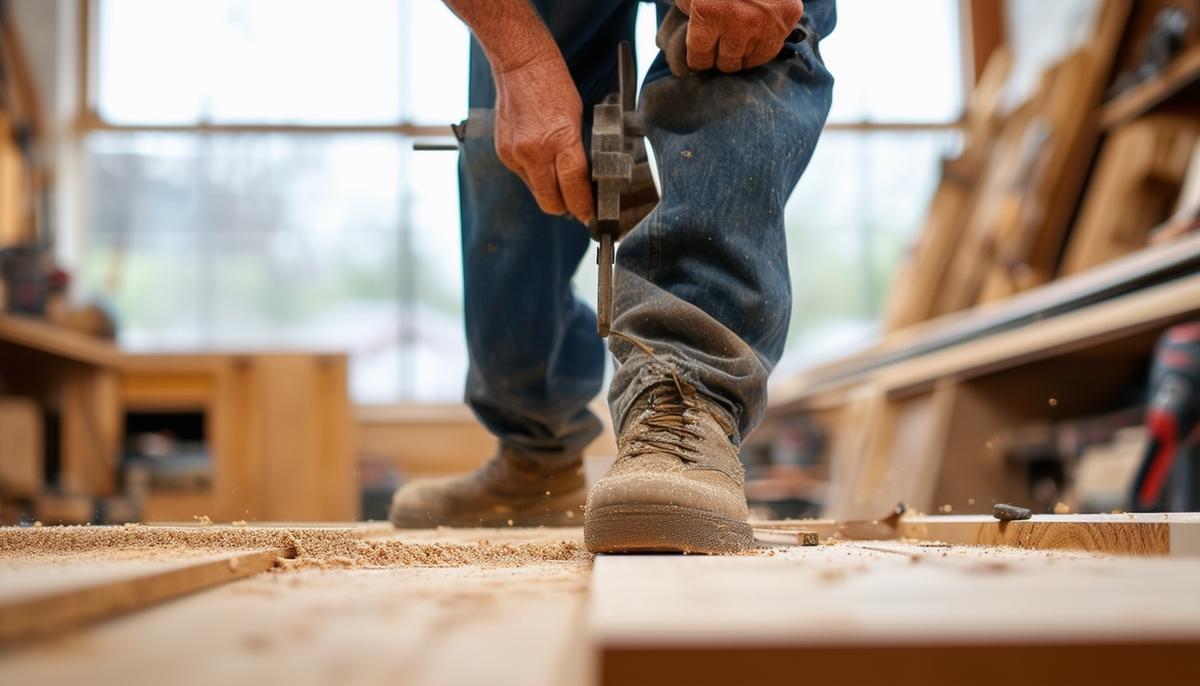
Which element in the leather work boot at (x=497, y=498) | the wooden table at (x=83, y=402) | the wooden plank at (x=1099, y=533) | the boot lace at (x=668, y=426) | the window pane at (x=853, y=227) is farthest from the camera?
the window pane at (x=853, y=227)

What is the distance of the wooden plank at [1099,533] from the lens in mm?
986

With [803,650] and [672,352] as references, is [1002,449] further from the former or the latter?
[803,650]

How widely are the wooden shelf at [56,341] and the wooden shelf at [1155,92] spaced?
3586 mm

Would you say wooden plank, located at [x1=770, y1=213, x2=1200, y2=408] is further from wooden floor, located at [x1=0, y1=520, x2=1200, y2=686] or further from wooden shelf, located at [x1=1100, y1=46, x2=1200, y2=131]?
wooden floor, located at [x1=0, y1=520, x2=1200, y2=686]

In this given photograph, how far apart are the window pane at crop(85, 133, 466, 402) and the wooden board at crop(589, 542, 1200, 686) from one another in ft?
23.9

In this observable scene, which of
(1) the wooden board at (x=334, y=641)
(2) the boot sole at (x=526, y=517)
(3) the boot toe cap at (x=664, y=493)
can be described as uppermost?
(1) the wooden board at (x=334, y=641)

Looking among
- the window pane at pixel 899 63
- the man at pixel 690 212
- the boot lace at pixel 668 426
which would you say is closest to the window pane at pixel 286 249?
the window pane at pixel 899 63

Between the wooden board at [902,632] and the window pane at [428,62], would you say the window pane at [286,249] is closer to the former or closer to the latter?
the window pane at [428,62]

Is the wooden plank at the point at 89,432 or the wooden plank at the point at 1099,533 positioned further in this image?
the wooden plank at the point at 89,432

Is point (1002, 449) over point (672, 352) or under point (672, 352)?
under

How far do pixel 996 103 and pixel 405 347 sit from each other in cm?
396

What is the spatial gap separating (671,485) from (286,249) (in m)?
7.24

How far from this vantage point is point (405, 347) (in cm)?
782

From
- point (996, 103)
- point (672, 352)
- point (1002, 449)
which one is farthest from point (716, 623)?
point (996, 103)
